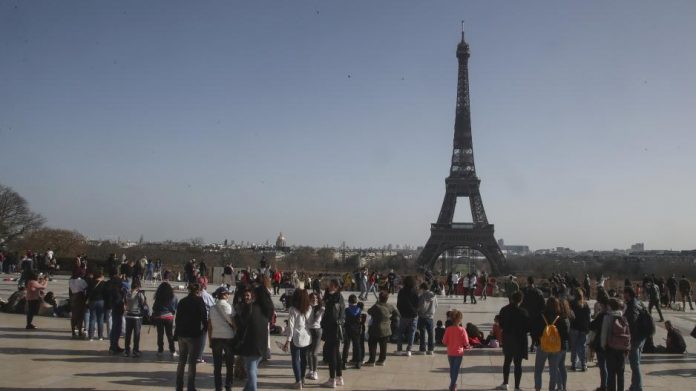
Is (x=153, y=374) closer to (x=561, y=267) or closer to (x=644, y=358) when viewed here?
(x=644, y=358)

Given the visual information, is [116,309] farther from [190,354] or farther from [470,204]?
[470,204]

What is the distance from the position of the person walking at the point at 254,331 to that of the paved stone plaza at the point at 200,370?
51.9 inches

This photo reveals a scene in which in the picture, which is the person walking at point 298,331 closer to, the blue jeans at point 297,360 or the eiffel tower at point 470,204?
the blue jeans at point 297,360

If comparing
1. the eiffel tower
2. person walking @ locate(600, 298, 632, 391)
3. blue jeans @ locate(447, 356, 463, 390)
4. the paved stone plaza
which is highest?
the eiffel tower

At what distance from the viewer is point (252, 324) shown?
7484 millimetres

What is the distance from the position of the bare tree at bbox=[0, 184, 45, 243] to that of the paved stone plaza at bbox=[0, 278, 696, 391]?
179 ft

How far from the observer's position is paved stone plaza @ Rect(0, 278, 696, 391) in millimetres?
8633

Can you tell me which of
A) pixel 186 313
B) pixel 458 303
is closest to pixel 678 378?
pixel 186 313

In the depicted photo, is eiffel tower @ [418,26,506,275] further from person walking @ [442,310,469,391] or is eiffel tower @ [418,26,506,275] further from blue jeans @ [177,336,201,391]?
blue jeans @ [177,336,201,391]

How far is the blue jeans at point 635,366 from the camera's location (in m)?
8.35

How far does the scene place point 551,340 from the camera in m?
8.41

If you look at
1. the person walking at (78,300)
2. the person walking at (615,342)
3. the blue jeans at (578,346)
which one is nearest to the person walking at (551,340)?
the person walking at (615,342)

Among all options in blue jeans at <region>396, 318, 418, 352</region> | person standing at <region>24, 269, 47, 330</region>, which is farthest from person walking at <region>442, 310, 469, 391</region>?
person standing at <region>24, 269, 47, 330</region>

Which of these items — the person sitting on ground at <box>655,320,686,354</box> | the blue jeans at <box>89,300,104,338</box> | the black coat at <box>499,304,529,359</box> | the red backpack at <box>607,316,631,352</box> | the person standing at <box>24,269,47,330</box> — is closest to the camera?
the red backpack at <box>607,316,631,352</box>
